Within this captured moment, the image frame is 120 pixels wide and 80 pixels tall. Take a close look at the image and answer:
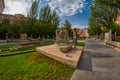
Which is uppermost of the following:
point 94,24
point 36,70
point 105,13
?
point 105,13

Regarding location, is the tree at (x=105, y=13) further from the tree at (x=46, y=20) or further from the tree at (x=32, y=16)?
the tree at (x=46, y=20)

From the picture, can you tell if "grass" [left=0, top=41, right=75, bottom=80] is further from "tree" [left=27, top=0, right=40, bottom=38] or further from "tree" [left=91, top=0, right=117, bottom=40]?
"tree" [left=27, top=0, right=40, bottom=38]

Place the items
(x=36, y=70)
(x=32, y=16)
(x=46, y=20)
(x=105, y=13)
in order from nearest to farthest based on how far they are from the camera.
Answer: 1. (x=36, y=70)
2. (x=105, y=13)
3. (x=32, y=16)
4. (x=46, y=20)

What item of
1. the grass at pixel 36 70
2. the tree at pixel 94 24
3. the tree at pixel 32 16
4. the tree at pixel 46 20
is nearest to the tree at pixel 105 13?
the tree at pixel 94 24

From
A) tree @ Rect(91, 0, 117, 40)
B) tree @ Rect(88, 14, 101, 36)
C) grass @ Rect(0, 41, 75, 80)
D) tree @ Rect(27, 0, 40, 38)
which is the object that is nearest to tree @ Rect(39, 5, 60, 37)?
tree @ Rect(27, 0, 40, 38)

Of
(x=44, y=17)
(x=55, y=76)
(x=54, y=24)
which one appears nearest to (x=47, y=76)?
(x=55, y=76)

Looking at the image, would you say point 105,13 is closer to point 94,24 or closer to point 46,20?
point 94,24

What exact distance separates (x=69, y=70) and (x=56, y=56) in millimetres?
1922

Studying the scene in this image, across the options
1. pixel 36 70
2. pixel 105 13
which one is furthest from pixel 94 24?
pixel 36 70

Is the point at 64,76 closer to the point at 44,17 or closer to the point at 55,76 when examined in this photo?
the point at 55,76

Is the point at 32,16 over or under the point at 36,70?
over

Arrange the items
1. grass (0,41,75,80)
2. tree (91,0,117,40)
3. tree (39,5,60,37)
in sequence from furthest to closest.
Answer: tree (39,5,60,37) → tree (91,0,117,40) → grass (0,41,75,80)

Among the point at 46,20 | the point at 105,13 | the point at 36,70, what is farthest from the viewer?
the point at 46,20

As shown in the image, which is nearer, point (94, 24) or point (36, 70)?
point (36, 70)
